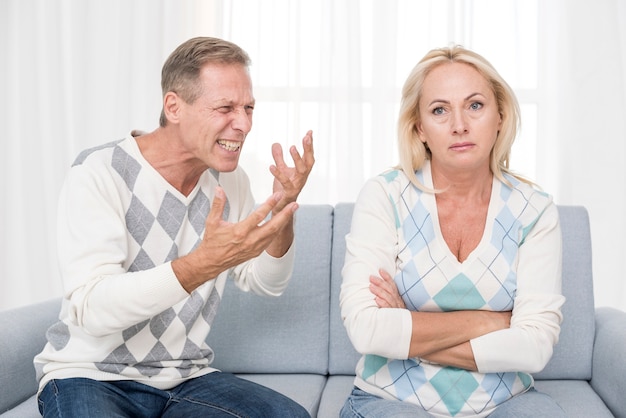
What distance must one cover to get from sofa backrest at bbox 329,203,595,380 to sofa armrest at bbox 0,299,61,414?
2.83 feet

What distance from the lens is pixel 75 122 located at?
11.9 ft

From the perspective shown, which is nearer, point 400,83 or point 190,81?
point 190,81

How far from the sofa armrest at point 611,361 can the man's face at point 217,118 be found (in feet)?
3.89

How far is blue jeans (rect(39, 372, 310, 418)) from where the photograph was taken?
1.64m

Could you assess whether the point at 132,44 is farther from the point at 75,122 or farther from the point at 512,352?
the point at 512,352

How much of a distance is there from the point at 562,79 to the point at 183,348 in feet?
7.70

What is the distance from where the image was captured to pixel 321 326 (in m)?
2.29

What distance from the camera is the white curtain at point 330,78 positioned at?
11.2 ft

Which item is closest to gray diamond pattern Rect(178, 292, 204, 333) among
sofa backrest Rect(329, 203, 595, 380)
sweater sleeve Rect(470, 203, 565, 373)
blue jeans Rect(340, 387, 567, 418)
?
blue jeans Rect(340, 387, 567, 418)

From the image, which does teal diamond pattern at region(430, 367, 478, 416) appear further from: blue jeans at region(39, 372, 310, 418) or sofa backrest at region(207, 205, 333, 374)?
sofa backrest at region(207, 205, 333, 374)

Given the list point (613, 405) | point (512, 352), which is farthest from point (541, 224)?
point (613, 405)

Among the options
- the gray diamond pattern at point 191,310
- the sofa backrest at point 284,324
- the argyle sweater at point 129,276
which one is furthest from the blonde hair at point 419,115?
the gray diamond pattern at point 191,310

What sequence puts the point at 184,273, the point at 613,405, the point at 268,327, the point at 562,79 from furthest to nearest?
the point at 562,79
the point at 268,327
the point at 613,405
the point at 184,273

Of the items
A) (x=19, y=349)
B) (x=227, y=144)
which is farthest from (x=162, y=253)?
(x=19, y=349)
